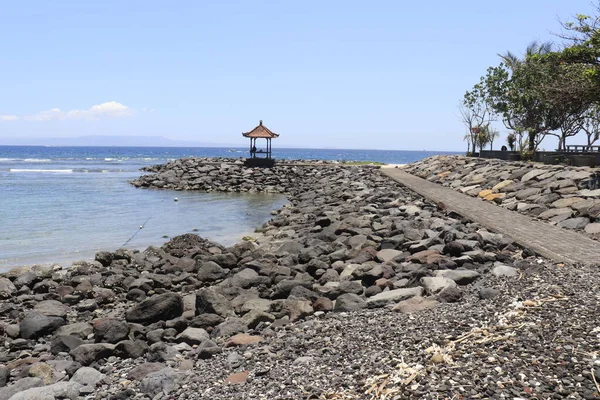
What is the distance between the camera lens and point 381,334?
195 inches

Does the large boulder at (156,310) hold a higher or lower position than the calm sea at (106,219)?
higher

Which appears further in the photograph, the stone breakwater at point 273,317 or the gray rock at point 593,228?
the gray rock at point 593,228

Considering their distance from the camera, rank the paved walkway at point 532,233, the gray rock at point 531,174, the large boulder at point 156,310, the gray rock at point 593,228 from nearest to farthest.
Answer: the large boulder at point 156,310 → the paved walkway at point 532,233 → the gray rock at point 593,228 → the gray rock at point 531,174

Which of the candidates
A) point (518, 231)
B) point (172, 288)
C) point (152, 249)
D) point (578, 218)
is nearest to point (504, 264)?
point (518, 231)

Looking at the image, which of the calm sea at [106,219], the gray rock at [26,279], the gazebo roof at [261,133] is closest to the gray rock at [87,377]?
the gray rock at [26,279]

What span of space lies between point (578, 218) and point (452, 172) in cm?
1449

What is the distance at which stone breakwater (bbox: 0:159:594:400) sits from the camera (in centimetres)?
421

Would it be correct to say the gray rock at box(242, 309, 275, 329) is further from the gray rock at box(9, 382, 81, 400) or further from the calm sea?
the calm sea

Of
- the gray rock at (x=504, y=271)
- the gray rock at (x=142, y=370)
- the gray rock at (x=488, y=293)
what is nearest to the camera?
the gray rock at (x=142, y=370)

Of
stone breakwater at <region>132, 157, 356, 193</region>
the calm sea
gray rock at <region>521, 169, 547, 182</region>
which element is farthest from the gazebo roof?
gray rock at <region>521, 169, 547, 182</region>

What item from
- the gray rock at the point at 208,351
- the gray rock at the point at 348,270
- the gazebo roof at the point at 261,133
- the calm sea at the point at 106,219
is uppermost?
the gazebo roof at the point at 261,133

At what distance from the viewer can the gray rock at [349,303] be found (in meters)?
6.38

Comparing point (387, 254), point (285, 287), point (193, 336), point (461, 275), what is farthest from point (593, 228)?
point (193, 336)

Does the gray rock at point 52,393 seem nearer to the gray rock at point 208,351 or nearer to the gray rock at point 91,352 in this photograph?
the gray rock at point 91,352
